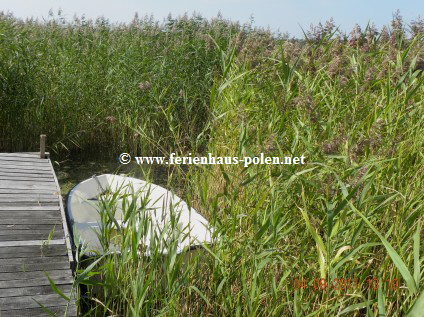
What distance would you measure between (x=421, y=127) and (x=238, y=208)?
5.27 feet

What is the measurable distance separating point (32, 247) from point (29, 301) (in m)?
0.67

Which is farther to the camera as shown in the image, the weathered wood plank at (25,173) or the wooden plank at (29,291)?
the weathered wood plank at (25,173)

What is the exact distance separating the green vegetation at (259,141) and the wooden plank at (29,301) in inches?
9.7

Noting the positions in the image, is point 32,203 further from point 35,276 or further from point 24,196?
point 35,276

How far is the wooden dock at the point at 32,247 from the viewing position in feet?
10.0

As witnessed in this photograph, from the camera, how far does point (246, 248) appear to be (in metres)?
2.81

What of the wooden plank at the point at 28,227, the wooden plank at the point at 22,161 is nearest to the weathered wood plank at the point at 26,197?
the wooden plank at the point at 28,227

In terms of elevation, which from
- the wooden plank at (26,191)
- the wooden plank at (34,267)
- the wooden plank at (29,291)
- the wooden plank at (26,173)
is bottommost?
the wooden plank at (29,291)

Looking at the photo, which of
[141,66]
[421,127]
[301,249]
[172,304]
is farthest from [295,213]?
[141,66]

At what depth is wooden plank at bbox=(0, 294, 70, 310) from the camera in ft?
9.87

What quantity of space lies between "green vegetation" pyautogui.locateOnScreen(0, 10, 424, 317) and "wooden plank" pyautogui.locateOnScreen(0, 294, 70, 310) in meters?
0.25

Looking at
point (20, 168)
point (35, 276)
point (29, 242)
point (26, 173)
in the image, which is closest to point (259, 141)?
point (35, 276)
